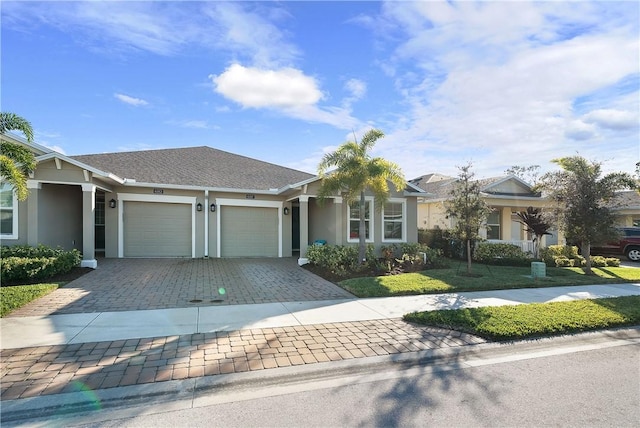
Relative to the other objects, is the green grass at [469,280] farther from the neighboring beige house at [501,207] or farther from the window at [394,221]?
the neighboring beige house at [501,207]

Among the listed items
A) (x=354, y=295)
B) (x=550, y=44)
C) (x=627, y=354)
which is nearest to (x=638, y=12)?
(x=550, y=44)

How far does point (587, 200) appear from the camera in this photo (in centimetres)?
1207

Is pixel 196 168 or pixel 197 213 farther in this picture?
pixel 196 168

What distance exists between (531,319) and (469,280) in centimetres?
403

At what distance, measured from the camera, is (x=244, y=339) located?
529 cm

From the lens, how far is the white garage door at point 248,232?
595 inches

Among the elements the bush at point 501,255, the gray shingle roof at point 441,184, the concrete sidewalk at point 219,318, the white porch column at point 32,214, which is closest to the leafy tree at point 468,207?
the gray shingle roof at point 441,184

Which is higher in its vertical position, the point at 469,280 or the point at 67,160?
the point at 67,160

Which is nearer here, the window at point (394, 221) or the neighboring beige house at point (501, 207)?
the window at point (394, 221)

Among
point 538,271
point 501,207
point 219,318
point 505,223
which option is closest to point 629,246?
point 505,223

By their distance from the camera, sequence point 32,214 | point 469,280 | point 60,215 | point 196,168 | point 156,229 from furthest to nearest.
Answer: point 196,168, point 156,229, point 60,215, point 32,214, point 469,280

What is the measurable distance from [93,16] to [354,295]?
349 inches

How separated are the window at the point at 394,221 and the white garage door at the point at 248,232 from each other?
4.82m

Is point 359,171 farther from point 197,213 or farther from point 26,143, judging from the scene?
point 26,143
